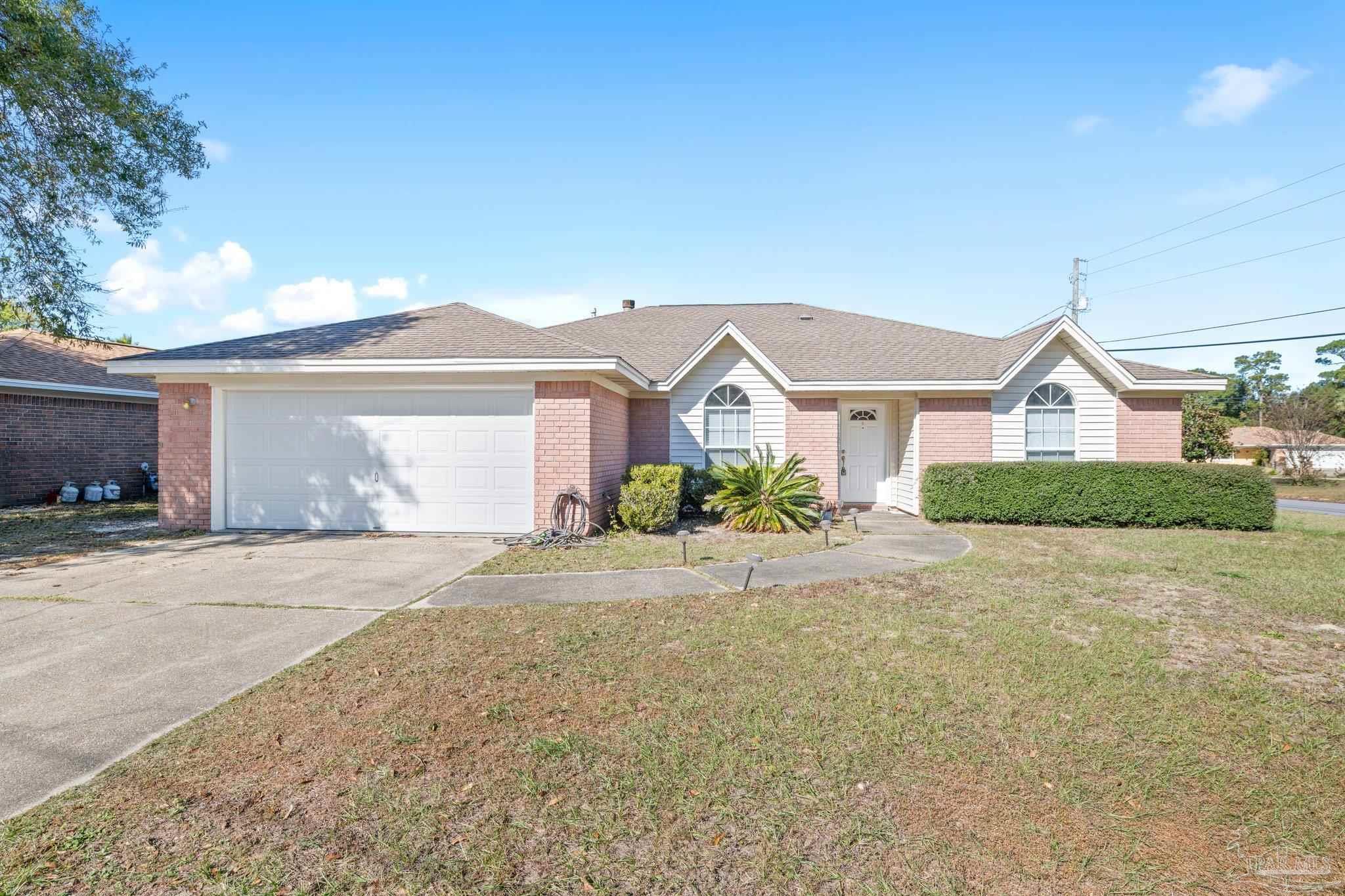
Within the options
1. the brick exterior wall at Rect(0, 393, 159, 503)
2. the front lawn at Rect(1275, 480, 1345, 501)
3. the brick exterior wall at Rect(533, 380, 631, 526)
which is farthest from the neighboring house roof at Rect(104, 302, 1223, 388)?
the front lawn at Rect(1275, 480, 1345, 501)

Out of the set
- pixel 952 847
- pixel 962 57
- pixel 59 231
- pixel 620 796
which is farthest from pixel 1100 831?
pixel 59 231

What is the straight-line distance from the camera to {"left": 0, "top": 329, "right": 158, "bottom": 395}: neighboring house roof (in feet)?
48.9

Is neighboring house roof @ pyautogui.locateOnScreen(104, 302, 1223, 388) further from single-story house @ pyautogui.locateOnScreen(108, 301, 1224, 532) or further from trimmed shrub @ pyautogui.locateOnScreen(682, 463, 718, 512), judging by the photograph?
trimmed shrub @ pyautogui.locateOnScreen(682, 463, 718, 512)

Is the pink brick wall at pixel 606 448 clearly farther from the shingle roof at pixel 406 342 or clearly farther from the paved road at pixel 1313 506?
the paved road at pixel 1313 506

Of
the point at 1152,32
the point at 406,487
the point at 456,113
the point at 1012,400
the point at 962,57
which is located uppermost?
the point at 1152,32

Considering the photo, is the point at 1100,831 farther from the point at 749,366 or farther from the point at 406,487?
the point at 749,366

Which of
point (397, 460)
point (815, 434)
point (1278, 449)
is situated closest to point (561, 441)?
point (397, 460)

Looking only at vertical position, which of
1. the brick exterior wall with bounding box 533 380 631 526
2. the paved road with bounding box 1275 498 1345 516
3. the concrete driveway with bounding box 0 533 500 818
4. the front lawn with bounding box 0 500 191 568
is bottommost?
the paved road with bounding box 1275 498 1345 516

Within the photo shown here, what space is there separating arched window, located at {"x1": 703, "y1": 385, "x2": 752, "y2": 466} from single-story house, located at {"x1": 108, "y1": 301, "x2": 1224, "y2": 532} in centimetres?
3

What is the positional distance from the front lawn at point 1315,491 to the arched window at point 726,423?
784 inches

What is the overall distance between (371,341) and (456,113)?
4.49 m

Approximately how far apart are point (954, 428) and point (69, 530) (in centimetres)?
1739

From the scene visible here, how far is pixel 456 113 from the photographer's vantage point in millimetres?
11758

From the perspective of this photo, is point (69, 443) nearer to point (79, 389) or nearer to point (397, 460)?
point (79, 389)
